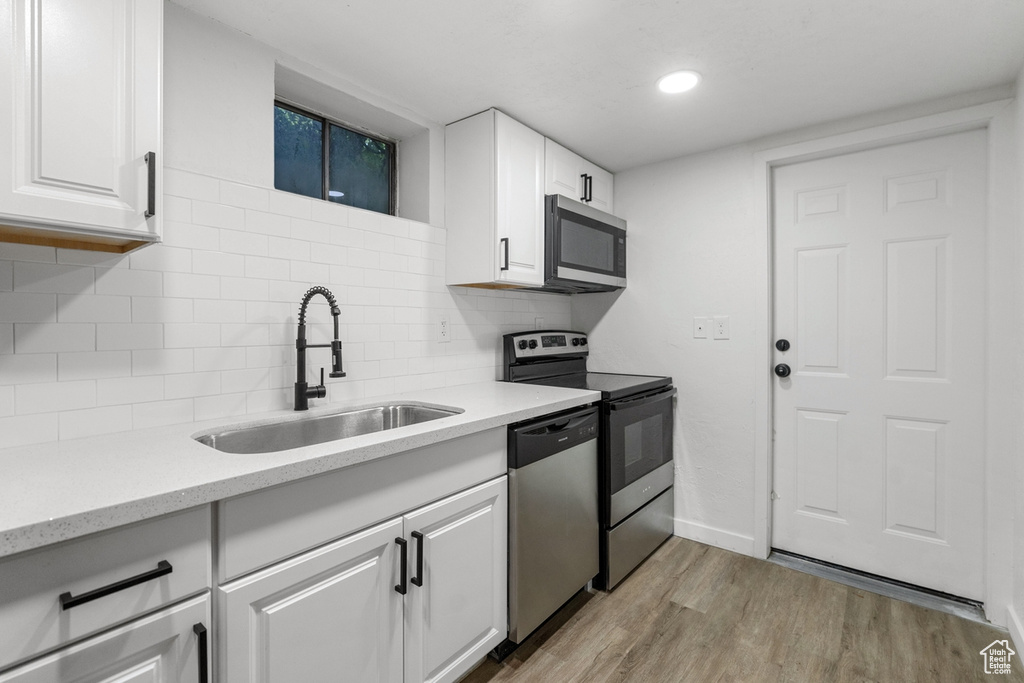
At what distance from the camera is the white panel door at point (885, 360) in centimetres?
210

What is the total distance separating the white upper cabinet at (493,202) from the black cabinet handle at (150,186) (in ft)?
4.12

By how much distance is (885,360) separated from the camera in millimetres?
2270

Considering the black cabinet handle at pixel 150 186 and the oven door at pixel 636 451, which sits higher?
the black cabinet handle at pixel 150 186

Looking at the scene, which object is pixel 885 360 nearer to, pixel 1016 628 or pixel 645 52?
pixel 1016 628

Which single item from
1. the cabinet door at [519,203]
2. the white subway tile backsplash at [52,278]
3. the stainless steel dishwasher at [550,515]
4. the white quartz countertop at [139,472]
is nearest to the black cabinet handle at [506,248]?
the cabinet door at [519,203]

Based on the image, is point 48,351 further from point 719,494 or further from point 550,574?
point 719,494

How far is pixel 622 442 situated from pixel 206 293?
1.77 meters

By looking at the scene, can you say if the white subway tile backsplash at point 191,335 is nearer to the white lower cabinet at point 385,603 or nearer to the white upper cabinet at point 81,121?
the white upper cabinet at point 81,121

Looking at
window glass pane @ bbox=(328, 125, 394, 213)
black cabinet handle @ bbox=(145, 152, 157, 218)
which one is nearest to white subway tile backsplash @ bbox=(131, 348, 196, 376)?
black cabinet handle @ bbox=(145, 152, 157, 218)

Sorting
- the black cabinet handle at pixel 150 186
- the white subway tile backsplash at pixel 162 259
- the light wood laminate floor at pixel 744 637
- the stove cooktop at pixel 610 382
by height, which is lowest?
the light wood laminate floor at pixel 744 637

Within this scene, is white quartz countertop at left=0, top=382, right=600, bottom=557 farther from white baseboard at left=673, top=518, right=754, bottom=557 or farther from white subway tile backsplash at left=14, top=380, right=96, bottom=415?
white baseboard at left=673, top=518, right=754, bottom=557

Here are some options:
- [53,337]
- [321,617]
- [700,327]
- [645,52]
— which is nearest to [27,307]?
[53,337]

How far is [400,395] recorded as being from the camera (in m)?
2.09

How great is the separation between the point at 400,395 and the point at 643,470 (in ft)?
4.18
